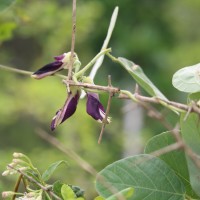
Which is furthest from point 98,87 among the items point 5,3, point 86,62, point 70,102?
point 86,62

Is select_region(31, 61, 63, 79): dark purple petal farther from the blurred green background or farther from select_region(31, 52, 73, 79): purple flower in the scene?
the blurred green background

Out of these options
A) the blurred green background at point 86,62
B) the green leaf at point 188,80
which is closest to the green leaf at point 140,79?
the green leaf at point 188,80

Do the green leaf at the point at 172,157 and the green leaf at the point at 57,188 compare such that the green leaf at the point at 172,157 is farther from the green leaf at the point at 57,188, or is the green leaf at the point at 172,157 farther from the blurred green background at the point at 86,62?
the blurred green background at the point at 86,62

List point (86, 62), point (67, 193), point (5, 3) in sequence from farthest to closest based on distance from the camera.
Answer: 1. point (86, 62)
2. point (5, 3)
3. point (67, 193)

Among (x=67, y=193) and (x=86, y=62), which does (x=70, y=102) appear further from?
(x=86, y=62)

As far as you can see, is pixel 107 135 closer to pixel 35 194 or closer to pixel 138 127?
pixel 138 127
